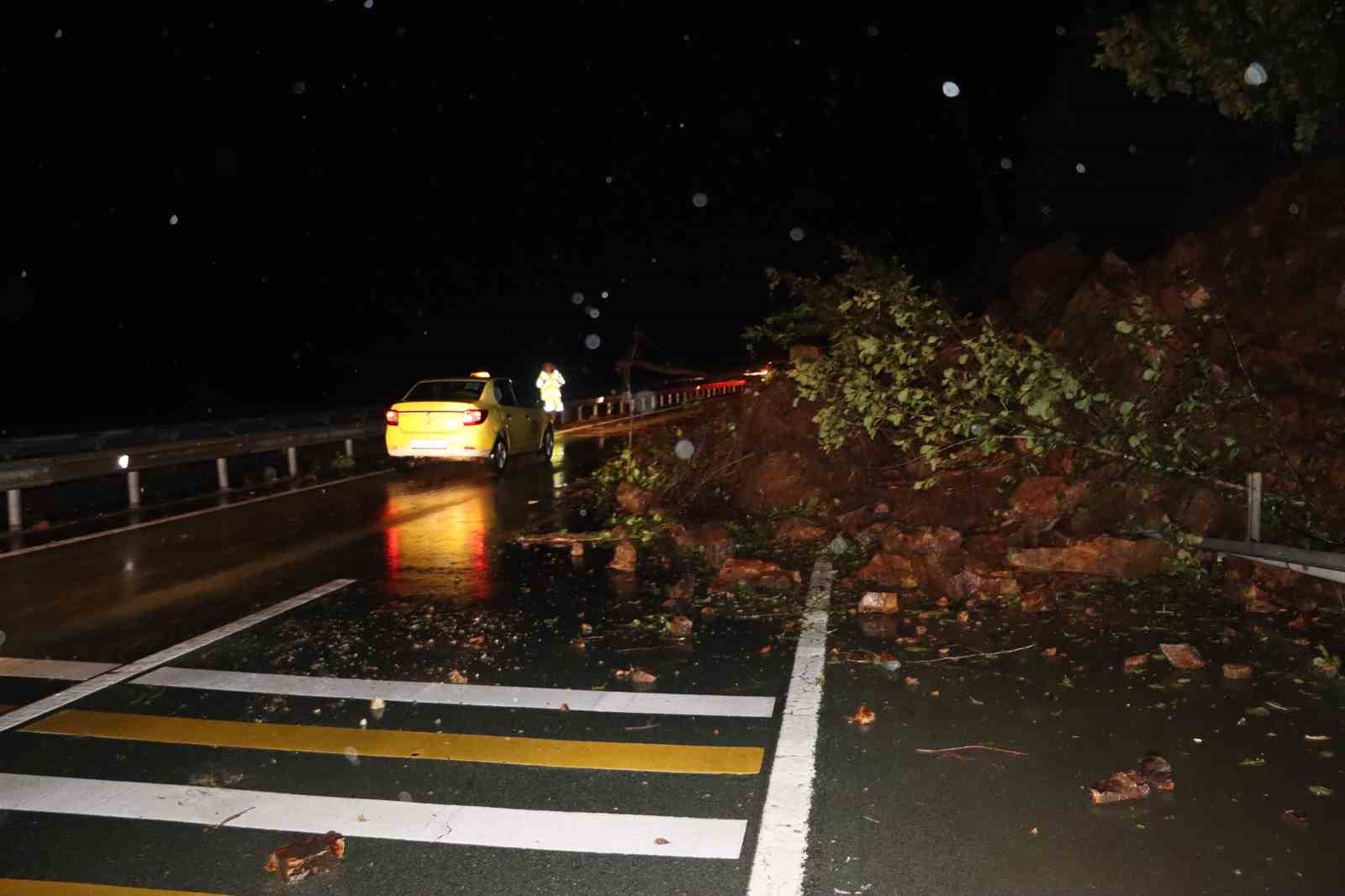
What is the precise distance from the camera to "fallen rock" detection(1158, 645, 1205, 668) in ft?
A: 21.6

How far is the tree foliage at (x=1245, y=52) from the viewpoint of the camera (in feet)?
31.4

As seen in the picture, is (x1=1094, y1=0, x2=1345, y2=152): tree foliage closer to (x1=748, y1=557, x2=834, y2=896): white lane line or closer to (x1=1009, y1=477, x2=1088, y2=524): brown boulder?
(x1=1009, y1=477, x2=1088, y2=524): brown boulder

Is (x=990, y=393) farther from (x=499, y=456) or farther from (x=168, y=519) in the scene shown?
(x=168, y=519)

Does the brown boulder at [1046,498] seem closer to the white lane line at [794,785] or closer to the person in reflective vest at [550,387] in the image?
the white lane line at [794,785]

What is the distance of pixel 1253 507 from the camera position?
27.1 ft

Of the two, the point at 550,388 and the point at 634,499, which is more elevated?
the point at 550,388

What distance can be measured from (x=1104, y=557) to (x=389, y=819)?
640 centimetres

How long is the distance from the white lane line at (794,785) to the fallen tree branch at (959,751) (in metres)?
0.55

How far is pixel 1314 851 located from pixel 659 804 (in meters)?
2.60

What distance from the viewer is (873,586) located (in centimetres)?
895

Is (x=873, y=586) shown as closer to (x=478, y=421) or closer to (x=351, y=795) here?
(x=351, y=795)

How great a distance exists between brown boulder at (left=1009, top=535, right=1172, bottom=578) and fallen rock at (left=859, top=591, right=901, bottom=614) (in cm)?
156

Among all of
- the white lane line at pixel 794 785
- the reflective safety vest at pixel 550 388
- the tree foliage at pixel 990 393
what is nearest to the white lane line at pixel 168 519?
the reflective safety vest at pixel 550 388

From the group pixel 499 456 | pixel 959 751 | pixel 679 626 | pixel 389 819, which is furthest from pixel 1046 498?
pixel 499 456
